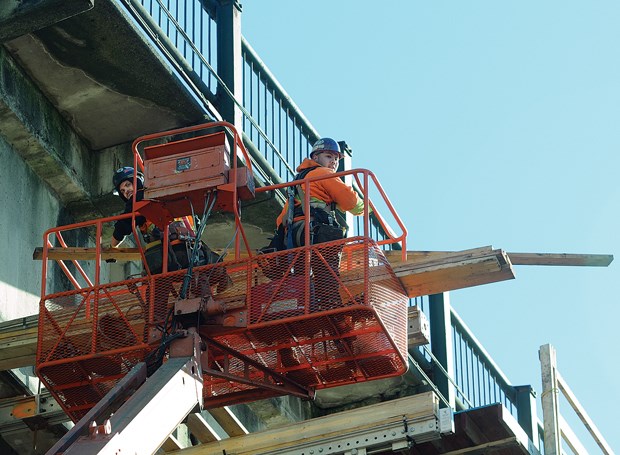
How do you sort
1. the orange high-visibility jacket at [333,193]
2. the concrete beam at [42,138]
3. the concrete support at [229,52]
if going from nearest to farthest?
the orange high-visibility jacket at [333,193], the concrete beam at [42,138], the concrete support at [229,52]

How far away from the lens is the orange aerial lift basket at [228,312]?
714 inches

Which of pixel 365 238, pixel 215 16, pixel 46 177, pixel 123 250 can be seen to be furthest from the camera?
pixel 215 16

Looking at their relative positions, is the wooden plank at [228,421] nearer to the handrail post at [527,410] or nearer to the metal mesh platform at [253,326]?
the metal mesh platform at [253,326]

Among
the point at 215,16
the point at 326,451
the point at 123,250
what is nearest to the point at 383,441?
the point at 326,451

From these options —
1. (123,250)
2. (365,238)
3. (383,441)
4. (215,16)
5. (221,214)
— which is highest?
(215,16)

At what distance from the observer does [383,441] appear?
18.8m

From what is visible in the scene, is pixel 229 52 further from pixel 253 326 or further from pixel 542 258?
pixel 542 258

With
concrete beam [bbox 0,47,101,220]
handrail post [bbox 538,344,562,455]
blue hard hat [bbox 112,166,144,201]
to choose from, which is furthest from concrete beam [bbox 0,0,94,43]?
handrail post [bbox 538,344,562,455]

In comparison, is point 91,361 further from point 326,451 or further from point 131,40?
point 131,40

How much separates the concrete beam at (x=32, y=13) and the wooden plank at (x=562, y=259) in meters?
4.95

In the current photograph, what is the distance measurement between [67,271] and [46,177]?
5.34 ft

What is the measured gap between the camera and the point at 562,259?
731 inches

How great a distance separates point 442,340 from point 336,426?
21.5 ft

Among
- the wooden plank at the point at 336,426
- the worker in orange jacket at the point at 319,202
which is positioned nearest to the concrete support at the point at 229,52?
the worker in orange jacket at the point at 319,202
